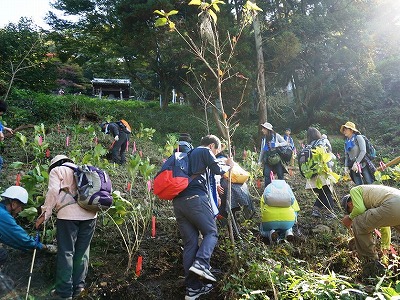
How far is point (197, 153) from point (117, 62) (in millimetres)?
19630

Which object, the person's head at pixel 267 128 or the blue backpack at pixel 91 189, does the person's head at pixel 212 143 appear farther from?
the person's head at pixel 267 128

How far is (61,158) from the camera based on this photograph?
398cm

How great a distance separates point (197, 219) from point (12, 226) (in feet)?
6.10

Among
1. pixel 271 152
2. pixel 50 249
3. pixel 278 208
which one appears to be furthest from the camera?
pixel 271 152

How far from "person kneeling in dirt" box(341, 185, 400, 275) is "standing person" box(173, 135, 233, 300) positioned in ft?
5.00

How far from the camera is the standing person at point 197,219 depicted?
359cm

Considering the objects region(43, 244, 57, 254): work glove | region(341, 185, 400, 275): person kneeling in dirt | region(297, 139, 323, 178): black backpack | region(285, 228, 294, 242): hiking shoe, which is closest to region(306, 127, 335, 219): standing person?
region(297, 139, 323, 178): black backpack

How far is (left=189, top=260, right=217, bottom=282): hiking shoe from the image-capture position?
11.3 ft

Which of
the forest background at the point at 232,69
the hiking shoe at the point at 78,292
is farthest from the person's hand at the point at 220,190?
the forest background at the point at 232,69

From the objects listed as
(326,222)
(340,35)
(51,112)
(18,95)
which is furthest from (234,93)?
(326,222)

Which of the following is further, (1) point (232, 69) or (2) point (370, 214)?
(1) point (232, 69)

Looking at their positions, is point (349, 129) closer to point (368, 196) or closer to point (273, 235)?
point (368, 196)

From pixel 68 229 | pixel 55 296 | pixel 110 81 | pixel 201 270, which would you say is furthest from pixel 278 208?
pixel 110 81

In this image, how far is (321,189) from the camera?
6.09m
